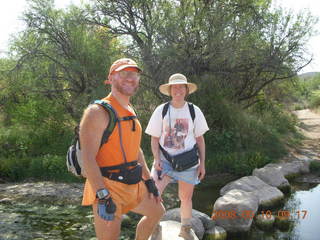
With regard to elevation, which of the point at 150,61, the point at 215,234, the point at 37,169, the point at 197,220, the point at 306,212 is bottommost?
the point at 306,212

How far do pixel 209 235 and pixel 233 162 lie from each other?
424cm

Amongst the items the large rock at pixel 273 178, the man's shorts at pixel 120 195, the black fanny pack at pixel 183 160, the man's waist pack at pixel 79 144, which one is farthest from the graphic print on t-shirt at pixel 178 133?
the large rock at pixel 273 178

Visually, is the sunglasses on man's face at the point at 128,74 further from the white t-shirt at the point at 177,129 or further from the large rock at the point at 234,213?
the large rock at the point at 234,213

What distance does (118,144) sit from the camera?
2.24 m

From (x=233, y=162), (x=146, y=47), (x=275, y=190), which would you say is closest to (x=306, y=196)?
(x=275, y=190)

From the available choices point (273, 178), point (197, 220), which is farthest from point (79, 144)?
point (273, 178)

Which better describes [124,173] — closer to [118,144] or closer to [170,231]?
[118,144]

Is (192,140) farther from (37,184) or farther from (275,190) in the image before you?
(37,184)

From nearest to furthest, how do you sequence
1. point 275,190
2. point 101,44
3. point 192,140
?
point 192,140
point 275,190
point 101,44

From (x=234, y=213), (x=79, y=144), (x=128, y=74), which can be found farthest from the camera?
(x=234, y=213)

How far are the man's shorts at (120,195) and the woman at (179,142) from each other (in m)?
1.01

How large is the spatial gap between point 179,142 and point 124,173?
1.27m

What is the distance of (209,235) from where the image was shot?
15.6 feet

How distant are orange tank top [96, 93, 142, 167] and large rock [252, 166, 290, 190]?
5.93 m
